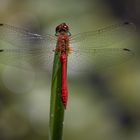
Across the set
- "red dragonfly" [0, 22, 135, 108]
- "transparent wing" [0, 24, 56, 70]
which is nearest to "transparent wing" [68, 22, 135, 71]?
"red dragonfly" [0, 22, 135, 108]

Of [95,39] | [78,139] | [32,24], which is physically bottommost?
[78,139]

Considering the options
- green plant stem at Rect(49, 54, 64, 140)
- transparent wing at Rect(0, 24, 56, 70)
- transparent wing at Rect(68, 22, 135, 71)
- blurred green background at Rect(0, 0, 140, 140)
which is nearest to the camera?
green plant stem at Rect(49, 54, 64, 140)

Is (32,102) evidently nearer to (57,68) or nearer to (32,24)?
(32,24)

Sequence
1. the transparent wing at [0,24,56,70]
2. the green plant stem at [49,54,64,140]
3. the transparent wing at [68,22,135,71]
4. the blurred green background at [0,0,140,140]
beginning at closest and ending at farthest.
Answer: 1. the green plant stem at [49,54,64,140]
2. the transparent wing at [0,24,56,70]
3. the transparent wing at [68,22,135,71]
4. the blurred green background at [0,0,140,140]

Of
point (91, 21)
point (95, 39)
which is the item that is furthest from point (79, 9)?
point (95, 39)

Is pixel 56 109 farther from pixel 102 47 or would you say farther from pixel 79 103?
pixel 79 103

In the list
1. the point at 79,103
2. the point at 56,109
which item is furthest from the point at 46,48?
the point at 79,103

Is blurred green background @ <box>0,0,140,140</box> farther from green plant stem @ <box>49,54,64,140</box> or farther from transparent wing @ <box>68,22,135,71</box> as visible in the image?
green plant stem @ <box>49,54,64,140</box>
